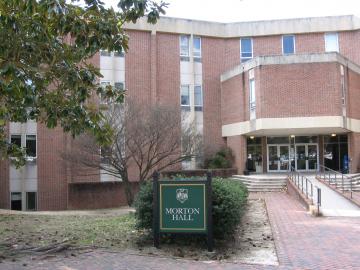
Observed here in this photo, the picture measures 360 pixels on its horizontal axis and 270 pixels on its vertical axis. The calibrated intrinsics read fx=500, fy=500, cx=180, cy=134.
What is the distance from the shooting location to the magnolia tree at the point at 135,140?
77.9 ft

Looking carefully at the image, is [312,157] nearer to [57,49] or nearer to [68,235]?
[68,235]

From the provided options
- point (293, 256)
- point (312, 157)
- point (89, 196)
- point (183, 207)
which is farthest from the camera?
point (312, 157)

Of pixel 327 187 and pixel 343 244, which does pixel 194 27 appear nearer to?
pixel 327 187

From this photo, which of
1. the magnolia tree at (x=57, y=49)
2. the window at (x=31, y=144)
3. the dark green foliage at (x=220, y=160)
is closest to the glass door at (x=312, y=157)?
the dark green foliage at (x=220, y=160)

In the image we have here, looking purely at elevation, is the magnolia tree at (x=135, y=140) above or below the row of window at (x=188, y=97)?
below

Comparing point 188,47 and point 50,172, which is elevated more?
point 188,47

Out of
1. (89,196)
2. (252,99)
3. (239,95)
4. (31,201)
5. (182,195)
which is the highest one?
(239,95)

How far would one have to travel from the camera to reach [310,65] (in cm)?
3089

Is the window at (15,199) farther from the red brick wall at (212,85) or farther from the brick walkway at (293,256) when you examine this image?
the brick walkway at (293,256)

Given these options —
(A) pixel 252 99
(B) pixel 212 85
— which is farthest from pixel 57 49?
(B) pixel 212 85

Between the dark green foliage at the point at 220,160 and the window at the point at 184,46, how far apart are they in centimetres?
755

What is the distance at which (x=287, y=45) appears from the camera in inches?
1473

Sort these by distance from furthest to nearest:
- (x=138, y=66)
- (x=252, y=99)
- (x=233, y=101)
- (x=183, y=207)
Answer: (x=233, y=101) → (x=138, y=66) → (x=252, y=99) → (x=183, y=207)

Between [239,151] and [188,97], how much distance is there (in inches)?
220
